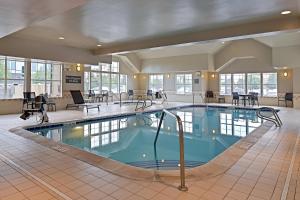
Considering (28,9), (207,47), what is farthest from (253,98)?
(28,9)

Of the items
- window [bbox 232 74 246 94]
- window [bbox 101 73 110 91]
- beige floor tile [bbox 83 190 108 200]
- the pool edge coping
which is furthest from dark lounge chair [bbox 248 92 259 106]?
beige floor tile [bbox 83 190 108 200]

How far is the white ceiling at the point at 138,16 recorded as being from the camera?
4160 millimetres

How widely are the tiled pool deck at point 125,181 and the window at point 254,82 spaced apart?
10.5 metres

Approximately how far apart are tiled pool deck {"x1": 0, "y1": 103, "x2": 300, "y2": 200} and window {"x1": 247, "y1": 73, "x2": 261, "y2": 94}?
34.6 ft

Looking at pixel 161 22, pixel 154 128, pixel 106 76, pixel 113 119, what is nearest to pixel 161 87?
pixel 106 76

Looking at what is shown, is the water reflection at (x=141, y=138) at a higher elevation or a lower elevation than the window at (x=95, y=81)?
lower

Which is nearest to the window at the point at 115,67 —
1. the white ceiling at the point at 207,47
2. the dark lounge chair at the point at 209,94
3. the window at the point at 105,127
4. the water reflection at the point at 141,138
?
the white ceiling at the point at 207,47

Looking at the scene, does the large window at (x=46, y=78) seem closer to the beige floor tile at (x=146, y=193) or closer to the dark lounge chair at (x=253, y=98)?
the beige floor tile at (x=146, y=193)

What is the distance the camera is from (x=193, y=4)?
14.2 feet

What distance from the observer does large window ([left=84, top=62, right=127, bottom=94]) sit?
13891mm

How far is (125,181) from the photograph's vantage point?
8.54ft

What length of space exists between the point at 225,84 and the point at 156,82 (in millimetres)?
4874

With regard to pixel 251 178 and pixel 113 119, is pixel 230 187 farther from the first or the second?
pixel 113 119

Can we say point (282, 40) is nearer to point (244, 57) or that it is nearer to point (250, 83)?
point (244, 57)
